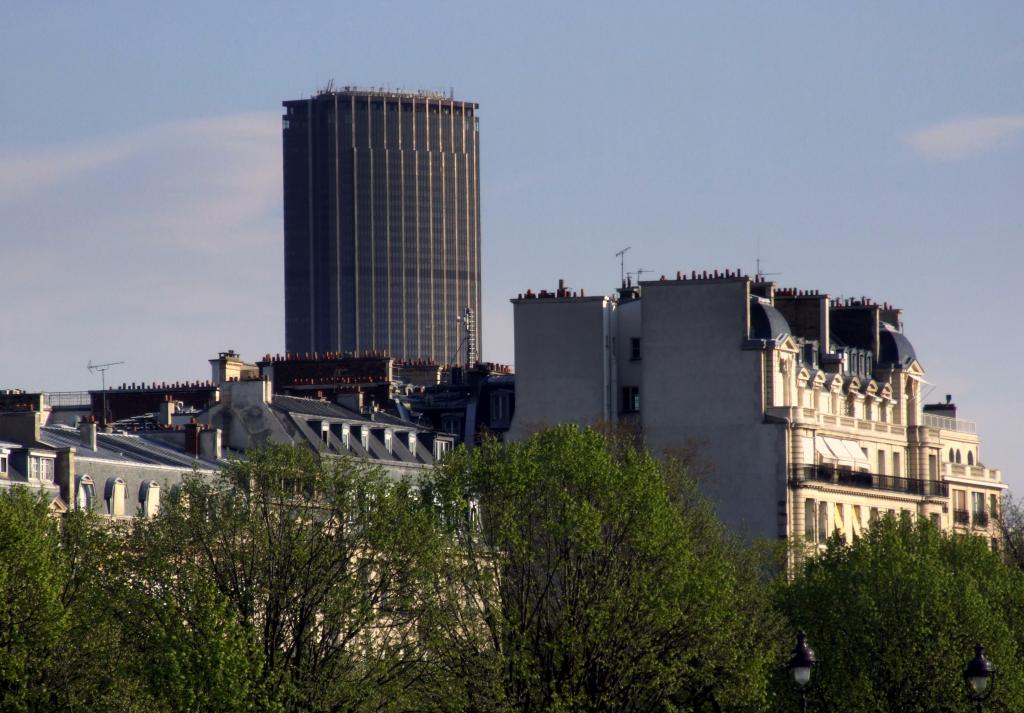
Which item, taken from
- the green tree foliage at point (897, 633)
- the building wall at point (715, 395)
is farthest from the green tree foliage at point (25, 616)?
the building wall at point (715, 395)

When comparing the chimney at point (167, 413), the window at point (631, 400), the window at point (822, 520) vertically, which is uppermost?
the window at point (631, 400)

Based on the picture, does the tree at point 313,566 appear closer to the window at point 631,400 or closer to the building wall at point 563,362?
the building wall at point 563,362

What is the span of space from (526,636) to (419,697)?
170 inches

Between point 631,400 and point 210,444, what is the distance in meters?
24.1

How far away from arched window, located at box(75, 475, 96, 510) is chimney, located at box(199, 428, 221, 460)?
1204 centimetres

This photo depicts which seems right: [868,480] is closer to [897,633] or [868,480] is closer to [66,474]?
[897,633]

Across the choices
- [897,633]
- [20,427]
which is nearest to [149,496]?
[20,427]

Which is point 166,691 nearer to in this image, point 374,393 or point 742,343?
point 742,343

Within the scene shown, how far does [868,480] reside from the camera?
5172 inches

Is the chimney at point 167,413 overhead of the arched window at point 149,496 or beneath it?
overhead

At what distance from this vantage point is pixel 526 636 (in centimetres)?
7794

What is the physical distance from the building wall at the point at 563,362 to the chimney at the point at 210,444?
807 inches

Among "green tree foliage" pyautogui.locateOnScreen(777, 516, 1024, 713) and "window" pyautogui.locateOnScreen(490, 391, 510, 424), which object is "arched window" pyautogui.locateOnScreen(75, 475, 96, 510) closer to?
"green tree foliage" pyautogui.locateOnScreen(777, 516, 1024, 713)

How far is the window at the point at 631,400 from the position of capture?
126062 millimetres
